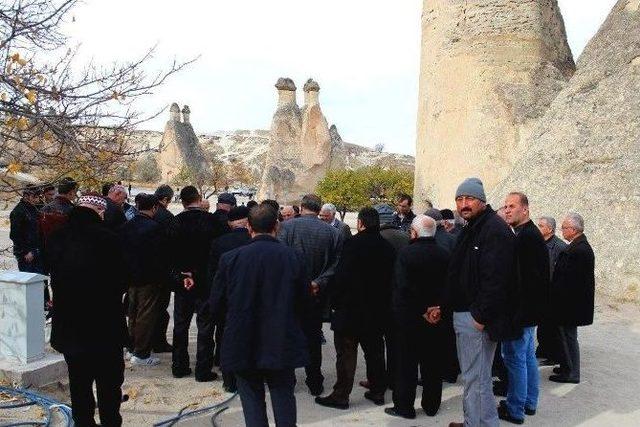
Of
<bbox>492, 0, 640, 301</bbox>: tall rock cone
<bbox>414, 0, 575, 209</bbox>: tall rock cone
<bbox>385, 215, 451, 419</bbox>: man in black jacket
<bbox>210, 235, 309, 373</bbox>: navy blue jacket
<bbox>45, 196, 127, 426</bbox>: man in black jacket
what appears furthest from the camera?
<bbox>414, 0, 575, 209</bbox>: tall rock cone

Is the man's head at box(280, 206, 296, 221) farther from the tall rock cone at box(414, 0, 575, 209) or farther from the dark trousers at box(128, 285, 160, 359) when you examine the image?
the tall rock cone at box(414, 0, 575, 209)

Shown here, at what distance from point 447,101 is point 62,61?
10.9 m

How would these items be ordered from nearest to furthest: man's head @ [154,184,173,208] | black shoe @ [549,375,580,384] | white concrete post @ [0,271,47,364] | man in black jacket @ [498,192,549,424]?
man in black jacket @ [498,192,549,424] < white concrete post @ [0,271,47,364] < black shoe @ [549,375,580,384] < man's head @ [154,184,173,208]

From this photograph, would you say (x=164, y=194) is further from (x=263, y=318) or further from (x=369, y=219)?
(x=263, y=318)

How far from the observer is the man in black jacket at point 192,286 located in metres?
6.27

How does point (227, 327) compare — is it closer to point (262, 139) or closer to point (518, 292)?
→ point (518, 292)

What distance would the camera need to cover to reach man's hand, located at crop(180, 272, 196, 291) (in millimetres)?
6234

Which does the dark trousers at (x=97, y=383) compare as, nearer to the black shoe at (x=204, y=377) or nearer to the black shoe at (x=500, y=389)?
the black shoe at (x=204, y=377)

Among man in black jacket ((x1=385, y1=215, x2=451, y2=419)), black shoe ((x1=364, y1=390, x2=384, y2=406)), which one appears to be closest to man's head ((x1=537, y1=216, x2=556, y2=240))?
man in black jacket ((x1=385, y1=215, x2=451, y2=419))

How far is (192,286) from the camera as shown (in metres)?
6.26

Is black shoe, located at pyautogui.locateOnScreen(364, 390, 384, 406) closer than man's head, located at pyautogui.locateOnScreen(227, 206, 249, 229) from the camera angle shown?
Yes

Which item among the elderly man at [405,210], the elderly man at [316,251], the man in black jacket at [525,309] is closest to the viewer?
the man in black jacket at [525,309]

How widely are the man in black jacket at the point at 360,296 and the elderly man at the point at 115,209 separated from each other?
2.81m

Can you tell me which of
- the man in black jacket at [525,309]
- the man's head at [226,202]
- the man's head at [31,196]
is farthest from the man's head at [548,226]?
the man's head at [31,196]
